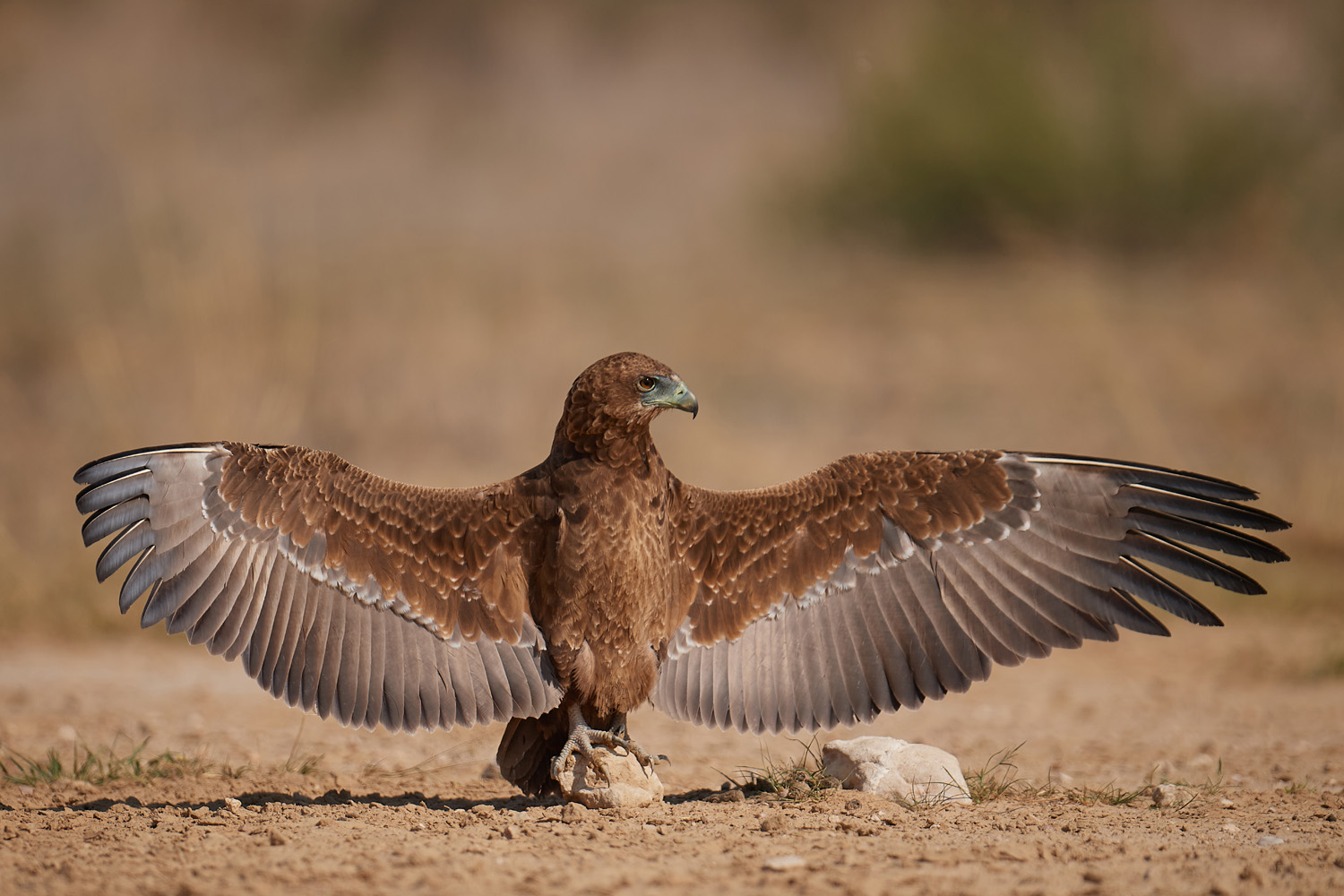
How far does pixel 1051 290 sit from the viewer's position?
14258mm

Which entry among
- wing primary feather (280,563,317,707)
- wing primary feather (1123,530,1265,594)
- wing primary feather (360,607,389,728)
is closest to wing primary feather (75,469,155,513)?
wing primary feather (280,563,317,707)

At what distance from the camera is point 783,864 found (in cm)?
350

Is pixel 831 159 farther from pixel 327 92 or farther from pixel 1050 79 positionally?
pixel 327 92

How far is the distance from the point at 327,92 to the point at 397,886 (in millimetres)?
23784

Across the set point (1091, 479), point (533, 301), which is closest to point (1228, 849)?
point (1091, 479)

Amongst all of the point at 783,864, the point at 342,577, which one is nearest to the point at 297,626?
the point at 342,577

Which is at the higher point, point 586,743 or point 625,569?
point 625,569

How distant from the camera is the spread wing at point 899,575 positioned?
4461 mm

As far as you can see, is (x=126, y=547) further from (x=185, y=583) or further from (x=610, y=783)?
(x=610, y=783)

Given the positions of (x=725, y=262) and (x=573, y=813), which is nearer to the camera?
(x=573, y=813)

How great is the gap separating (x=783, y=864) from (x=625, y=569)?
1.26m

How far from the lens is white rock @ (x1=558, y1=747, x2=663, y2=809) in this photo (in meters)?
4.26

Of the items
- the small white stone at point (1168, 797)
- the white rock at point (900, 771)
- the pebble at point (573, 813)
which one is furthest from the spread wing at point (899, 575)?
the small white stone at point (1168, 797)

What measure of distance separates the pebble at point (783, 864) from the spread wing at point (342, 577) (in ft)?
4.01
